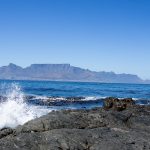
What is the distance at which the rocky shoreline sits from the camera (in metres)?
10.2

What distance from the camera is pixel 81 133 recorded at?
36.2ft

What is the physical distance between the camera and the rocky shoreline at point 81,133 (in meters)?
10.2

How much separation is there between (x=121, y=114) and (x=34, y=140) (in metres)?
4.42

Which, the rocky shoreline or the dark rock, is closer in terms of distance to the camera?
the rocky shoreline

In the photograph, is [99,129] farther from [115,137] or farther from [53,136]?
[53,136]

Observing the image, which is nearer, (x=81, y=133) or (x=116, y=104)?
(x=81, y=133)

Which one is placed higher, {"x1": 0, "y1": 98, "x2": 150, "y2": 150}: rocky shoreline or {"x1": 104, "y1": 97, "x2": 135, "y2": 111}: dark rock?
{"x1": 104, "y1": 97, "x2": 135, "y2": 111}: dark rock

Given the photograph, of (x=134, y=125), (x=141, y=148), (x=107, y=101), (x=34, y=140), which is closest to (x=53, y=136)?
(x=34, y=140)

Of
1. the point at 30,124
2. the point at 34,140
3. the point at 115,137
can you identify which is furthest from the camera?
the point at 30,124

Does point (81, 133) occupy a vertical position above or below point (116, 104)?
below

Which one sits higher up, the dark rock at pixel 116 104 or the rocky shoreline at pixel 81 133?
the dark rock at pixel 116 104

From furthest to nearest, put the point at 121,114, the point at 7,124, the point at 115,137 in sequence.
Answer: the point at 7,124 → the point at 121,114 → the point at 115,137

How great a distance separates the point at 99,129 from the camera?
11.6 metres

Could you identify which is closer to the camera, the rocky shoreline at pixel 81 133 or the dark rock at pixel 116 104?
the rocky shoreline at pixel 81 133
